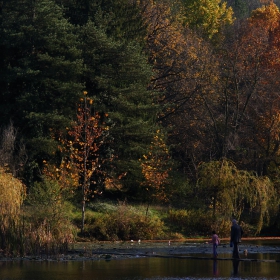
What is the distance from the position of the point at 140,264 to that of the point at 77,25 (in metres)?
28.3

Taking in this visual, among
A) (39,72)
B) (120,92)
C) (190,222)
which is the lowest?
(190,222)

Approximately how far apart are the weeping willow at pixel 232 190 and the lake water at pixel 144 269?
16.9 metres

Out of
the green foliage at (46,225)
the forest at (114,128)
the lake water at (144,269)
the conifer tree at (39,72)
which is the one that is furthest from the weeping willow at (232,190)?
the lake water at (144,269)

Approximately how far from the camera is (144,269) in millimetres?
34156

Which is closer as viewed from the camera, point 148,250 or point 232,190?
point 148,250

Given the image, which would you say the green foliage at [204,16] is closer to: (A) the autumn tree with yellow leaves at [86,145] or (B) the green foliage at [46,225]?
(A) the autumn tree with yellow leaves at [86,145]

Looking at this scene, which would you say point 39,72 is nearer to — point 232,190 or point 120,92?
point 120,92

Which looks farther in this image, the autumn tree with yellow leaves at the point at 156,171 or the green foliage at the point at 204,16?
the green foliage at the point at 204,16

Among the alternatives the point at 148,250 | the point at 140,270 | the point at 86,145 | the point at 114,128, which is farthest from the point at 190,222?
the point at 140,270

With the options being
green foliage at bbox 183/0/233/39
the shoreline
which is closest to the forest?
the shoreline

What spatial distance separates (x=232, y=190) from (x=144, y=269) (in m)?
23.9

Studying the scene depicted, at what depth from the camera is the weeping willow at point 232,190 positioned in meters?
57.2

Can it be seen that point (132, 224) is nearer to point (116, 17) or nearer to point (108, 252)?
point (108, 252)

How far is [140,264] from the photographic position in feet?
120
